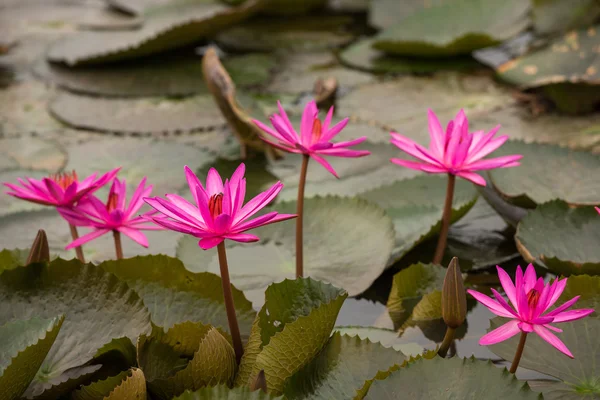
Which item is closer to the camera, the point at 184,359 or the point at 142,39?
the point at 184,359

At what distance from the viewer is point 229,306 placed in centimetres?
91

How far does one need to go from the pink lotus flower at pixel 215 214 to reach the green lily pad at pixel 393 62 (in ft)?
5.61

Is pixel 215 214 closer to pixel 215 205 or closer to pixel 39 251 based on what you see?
pixel 215 205

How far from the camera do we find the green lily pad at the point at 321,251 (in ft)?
4.04

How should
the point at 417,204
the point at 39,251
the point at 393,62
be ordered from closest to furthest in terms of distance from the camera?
1. the point at 39,251
2. the point at 417,204
3. the point at 393,62

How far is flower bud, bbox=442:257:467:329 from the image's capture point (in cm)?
86

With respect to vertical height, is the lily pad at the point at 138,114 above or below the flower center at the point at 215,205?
below

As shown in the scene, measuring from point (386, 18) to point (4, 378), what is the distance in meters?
2.36

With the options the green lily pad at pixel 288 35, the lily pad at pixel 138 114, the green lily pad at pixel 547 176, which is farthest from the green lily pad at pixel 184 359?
the green lily pad at pixel 288 35

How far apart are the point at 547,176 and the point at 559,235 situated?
258 millimetres

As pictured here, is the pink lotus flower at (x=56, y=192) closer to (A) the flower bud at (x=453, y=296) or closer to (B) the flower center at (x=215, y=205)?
(B) the flower center at (x=215, y=205)

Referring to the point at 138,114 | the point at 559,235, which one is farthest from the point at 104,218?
the point at 138,114

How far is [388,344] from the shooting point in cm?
109

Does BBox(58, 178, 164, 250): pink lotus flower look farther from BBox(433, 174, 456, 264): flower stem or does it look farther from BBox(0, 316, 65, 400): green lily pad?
BBox(433, 174, 456, 264): flower stem
